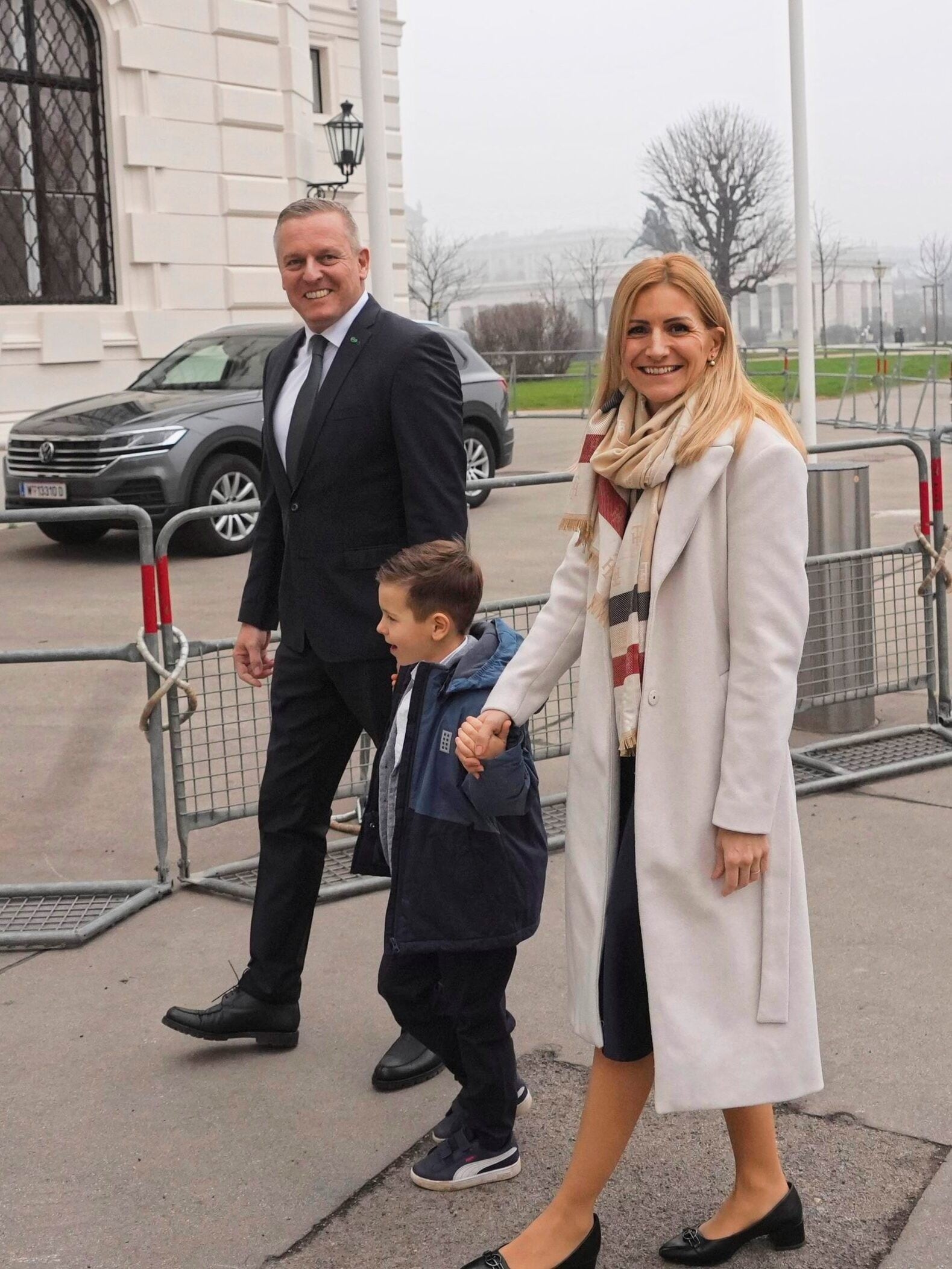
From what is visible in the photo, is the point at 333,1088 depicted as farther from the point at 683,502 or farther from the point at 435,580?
the point at 683,502

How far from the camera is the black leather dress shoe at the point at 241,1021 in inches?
148

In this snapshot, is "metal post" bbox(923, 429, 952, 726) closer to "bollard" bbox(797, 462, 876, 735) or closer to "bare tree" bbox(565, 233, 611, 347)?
"bollard" bbox(797, 462, 876, 735)

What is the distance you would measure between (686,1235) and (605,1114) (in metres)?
0.36

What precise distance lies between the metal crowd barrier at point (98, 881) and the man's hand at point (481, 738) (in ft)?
7.26

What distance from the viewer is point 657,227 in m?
64.1

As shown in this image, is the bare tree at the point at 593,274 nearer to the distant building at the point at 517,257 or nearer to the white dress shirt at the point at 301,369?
the distant building at the point at 517,257

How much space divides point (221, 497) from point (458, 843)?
29.2 ft

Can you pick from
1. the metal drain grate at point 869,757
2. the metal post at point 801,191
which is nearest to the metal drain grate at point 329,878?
the metal drain grate at point 869,757

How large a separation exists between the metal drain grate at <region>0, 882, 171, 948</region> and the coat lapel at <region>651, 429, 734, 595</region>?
2.62m

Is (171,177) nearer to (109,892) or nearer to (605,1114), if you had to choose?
(109,892)

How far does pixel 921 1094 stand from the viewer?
3498 millimetres

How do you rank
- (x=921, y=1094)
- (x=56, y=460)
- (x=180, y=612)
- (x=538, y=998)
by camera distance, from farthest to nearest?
1. (x=56, y=460)
2. (x=180, y=612)
3. (x=538, y=998)
4. (x=921, y=1094)

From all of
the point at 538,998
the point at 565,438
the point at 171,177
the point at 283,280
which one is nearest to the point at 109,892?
the point at 538,998

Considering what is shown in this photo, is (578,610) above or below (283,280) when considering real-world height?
below
